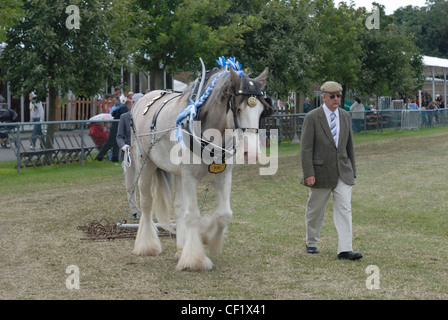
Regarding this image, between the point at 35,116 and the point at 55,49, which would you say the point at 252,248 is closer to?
the point at 55,49

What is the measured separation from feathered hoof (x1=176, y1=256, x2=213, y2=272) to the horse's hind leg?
1.09m

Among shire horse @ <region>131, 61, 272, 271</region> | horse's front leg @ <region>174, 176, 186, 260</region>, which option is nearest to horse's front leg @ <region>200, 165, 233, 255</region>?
shire horse @ <region>131, 61, 272, 271</region>

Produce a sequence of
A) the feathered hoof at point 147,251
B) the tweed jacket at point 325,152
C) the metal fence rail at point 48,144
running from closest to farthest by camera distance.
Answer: the tweed jacket at point 325,152 < the feathered hoof at point 147,251 < the metal fence rail at point 48,144

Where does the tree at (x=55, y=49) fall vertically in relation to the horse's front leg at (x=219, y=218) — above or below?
above

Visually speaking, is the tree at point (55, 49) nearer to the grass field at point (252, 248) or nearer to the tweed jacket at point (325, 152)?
the grass field at point (252, 248)

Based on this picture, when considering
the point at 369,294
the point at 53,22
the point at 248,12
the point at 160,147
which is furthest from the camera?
the point at 248,12

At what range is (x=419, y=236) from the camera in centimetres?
930

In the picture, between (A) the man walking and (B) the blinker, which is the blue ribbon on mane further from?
(A) the man walking

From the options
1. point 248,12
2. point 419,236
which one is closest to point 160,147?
point 419,236

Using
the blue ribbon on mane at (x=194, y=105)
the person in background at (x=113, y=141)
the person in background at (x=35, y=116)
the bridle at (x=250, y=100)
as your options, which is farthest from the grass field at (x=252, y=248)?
the person in background at (x=113, y=141)

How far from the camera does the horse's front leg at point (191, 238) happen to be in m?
7.30

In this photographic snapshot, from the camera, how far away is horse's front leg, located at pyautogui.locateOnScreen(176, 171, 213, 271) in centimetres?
730

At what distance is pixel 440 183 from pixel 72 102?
19915 millimetres
